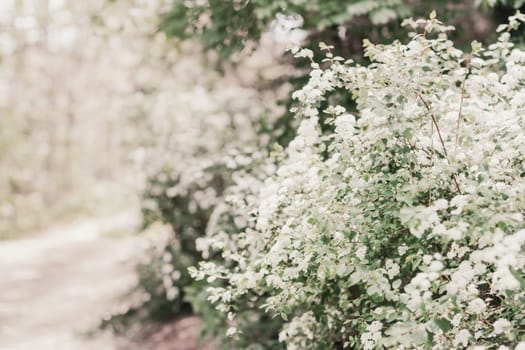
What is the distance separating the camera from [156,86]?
34.2ft

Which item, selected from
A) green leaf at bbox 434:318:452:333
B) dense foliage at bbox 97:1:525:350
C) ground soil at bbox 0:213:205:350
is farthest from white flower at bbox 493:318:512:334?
ground soil at bbox 0:213:205:350

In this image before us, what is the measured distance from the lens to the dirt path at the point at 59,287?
7725 mm

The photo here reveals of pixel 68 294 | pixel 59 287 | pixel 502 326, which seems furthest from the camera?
pixel 59 287

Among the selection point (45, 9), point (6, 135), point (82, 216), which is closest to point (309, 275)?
point (45, 9)

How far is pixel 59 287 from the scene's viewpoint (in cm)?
1073

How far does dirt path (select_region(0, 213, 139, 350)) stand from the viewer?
7.72m

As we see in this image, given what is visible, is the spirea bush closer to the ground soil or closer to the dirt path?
the ground soil

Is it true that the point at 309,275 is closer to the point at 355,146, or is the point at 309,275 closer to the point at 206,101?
the point at 355,146

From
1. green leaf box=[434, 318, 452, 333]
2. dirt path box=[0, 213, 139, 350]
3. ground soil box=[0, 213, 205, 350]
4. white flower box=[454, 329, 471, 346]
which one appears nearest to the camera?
green leaf box=[434, 318, 452, 333]

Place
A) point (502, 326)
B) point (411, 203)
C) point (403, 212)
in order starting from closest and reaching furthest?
point (403, 212), point (502, 326), point (411, 203)

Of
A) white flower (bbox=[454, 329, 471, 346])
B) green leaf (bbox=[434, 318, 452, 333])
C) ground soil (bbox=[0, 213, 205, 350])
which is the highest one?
ground soil (bbox=[0, 213, 205, 350])

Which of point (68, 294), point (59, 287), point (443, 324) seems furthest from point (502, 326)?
point (59, 287)

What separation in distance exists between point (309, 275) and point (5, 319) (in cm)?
720

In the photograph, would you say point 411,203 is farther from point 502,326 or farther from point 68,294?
point 68,294
